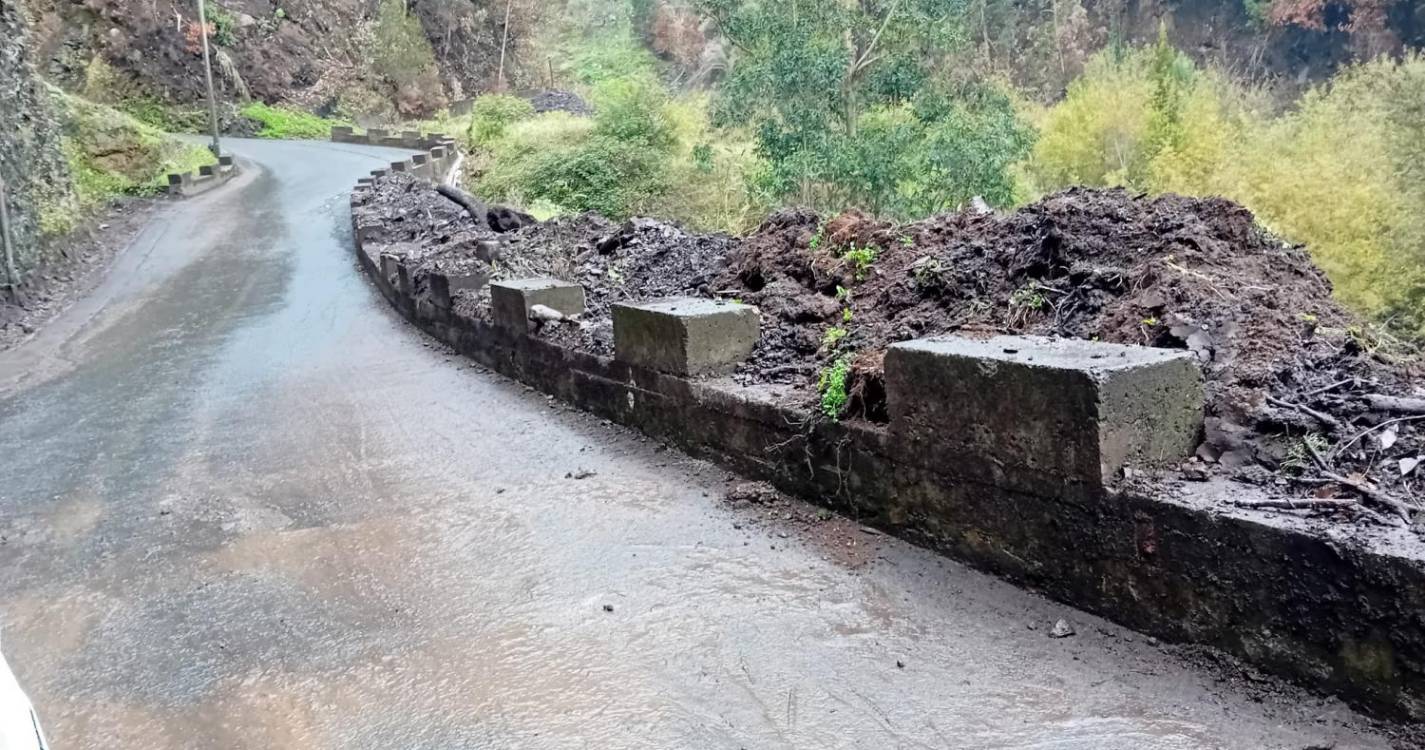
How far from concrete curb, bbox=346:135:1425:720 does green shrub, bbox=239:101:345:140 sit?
40614mm

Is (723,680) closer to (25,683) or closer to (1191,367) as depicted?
(1191,367)

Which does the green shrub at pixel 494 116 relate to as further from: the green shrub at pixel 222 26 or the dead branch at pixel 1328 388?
the dead branch at pixel 1328 388

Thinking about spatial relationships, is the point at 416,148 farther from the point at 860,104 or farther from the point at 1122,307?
the point at 1122,307

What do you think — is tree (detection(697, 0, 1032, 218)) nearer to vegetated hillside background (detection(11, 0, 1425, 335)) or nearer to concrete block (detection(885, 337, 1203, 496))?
vegetated hillside background (detection(11, 0, 1425, 335))

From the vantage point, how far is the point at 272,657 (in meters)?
3.47

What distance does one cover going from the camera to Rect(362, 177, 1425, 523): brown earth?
296 cm

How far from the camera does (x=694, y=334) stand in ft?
16.2

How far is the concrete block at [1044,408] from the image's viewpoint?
300 centimetres

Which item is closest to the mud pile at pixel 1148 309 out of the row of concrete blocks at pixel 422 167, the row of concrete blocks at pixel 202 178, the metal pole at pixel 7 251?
the metal pole at pixel 7 251

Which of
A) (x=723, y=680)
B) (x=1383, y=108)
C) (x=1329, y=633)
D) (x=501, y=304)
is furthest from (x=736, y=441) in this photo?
(x=1383, y=108)

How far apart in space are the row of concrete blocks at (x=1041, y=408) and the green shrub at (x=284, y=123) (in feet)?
135

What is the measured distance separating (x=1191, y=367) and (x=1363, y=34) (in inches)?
1723

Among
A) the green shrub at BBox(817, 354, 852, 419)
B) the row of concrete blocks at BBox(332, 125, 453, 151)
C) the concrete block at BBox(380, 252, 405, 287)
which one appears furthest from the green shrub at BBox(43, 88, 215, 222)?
the green shrub at BBox(817, 354, 852, 419)

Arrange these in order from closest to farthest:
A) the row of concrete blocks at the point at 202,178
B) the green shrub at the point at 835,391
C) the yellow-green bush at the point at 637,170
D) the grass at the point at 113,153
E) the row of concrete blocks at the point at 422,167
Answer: the green shrub at the point at 835,391
the row of concrete blocks at the point at 422,167
the yellow-green bush at the point at 637,170
the grass at the point at 113,153
the row of concrete blocks at the point at 202,178
